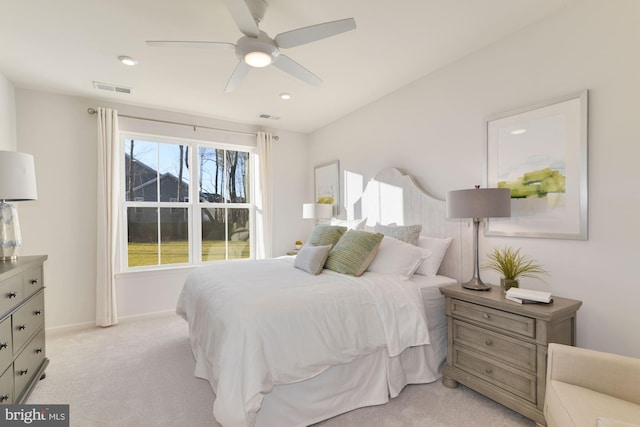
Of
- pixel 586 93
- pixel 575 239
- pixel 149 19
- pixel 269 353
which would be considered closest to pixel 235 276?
pixel 269 353

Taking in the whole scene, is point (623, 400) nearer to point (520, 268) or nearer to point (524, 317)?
point (524, 317)

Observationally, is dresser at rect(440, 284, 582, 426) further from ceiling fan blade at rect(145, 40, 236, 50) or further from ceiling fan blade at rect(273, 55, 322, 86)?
ceiling fan blade at rect(145, 40, 236, 50)

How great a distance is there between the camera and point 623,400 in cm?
136

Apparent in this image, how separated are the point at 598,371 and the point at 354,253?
1.60 metres

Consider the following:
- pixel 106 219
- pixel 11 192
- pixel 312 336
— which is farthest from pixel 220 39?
pixel 106 219

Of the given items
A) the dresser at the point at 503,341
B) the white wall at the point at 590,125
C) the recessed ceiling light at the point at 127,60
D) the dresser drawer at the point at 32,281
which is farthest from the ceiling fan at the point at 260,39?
the dresser at the point at 503,341

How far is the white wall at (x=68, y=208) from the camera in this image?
3.45 meters

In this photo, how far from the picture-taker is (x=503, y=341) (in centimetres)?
195

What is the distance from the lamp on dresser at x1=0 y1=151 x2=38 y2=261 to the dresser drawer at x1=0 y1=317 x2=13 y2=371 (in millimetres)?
660

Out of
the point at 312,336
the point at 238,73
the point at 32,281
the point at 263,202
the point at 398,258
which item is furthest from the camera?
the point at 263,202

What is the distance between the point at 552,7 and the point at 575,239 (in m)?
1.57

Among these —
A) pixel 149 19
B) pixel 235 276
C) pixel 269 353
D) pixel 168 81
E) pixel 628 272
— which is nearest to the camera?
pixel 269 353

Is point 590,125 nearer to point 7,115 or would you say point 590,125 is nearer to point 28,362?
point 28,362

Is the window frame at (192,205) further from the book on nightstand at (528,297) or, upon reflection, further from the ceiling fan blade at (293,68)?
the book on nightstand at (528,297)
